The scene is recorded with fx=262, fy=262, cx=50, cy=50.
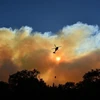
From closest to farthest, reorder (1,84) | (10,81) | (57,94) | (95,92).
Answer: (95,92) < (57,94) < (1,84) < (10,81)

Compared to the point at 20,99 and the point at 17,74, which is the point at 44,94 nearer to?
the point at 20,99

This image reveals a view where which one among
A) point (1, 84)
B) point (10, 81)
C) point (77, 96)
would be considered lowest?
point (77, 96)

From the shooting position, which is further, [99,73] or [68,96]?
[99,73]

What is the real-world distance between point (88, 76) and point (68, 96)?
1973 inches

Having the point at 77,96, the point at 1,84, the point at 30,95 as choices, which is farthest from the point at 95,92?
the point at 1,84

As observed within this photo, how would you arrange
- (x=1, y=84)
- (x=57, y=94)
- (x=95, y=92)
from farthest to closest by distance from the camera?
(x=1, y=84)
(x=57, y=94)
(x=95, y=92)

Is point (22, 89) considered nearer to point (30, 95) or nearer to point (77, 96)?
point (30, 95)

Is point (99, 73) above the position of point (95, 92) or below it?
above

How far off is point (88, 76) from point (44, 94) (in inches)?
2125

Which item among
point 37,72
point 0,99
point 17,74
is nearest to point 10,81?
point 17,74

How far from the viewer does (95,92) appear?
7369 centimetres

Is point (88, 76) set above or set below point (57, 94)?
above

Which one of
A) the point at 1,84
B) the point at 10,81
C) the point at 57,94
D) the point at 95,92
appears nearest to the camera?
the point at 95,92

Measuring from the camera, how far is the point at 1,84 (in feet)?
332
